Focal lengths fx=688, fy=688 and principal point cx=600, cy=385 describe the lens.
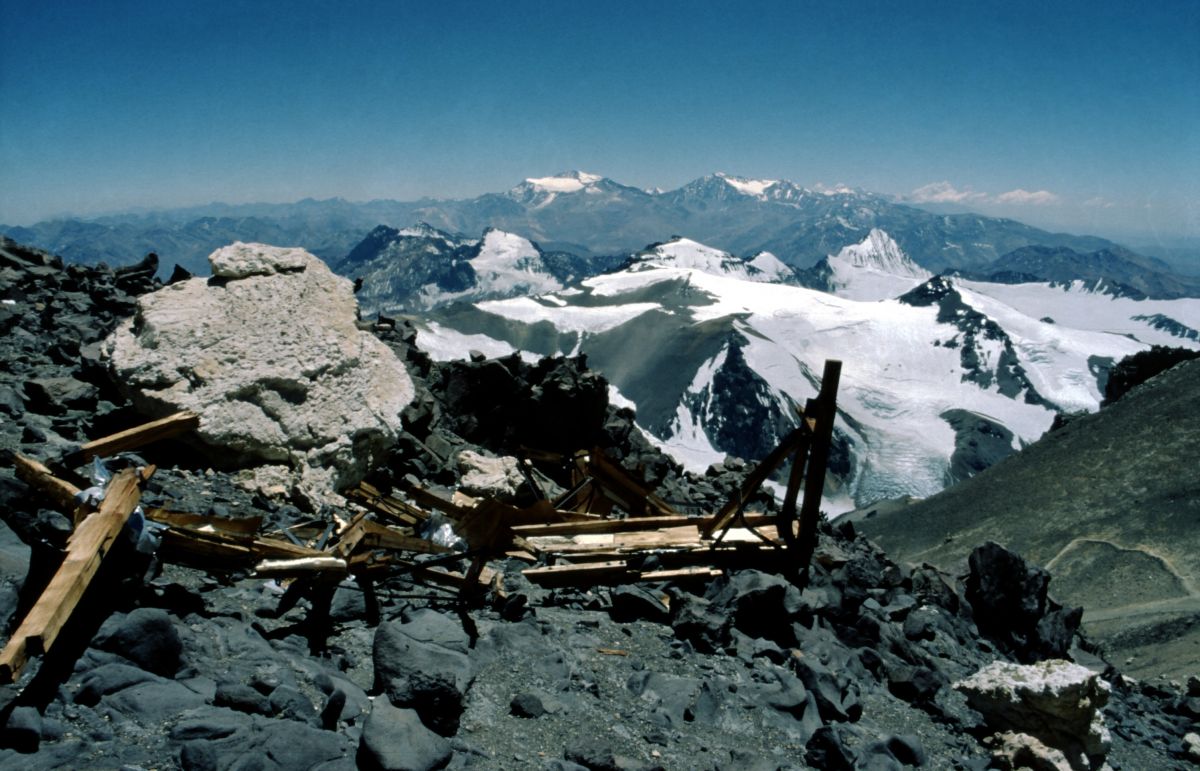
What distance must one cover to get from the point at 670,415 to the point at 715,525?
399ft

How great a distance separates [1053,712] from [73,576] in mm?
8388

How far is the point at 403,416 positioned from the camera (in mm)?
12953

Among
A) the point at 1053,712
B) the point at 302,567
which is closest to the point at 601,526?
the point at 302,567

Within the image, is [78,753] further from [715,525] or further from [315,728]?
[715,525]

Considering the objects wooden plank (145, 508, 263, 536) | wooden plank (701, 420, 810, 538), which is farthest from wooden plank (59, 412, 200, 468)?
wooden plank (701, 420, 810, 538)

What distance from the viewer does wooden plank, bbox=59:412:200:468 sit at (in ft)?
23.8

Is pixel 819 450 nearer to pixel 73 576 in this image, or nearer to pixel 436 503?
pixel 436 503

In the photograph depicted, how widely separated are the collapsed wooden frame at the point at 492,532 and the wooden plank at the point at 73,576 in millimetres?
17

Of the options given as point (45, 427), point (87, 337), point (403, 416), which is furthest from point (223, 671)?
point (87, 337)

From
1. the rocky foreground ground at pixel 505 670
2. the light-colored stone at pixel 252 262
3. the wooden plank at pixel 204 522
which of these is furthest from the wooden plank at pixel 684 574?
the light-colored stone at pixel 252 262

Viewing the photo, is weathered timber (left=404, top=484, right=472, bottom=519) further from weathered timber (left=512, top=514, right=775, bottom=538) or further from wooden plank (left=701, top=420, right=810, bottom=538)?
wooden plank (left=701, top=420, right=810, bottom=538)

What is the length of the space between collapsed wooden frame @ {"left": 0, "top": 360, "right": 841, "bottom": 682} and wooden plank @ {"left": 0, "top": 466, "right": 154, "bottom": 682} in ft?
0.06

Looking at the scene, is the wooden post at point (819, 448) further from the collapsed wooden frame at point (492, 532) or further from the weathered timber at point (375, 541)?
the weathered timber at point (375, 541)

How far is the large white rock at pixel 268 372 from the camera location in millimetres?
9727
